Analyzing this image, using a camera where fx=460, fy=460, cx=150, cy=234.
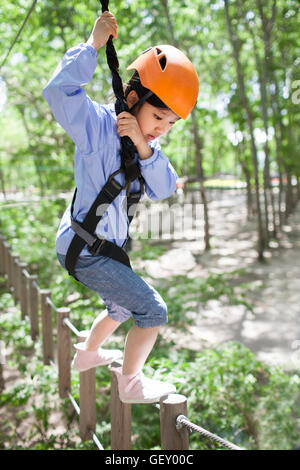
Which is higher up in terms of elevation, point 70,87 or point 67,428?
point 70,87

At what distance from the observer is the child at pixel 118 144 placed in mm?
1572

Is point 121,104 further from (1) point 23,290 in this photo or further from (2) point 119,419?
(1) point 23,290

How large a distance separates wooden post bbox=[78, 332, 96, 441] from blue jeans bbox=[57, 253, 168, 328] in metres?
1.20

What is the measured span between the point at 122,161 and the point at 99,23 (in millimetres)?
495

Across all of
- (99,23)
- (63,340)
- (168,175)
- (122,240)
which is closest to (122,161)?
(168,175)

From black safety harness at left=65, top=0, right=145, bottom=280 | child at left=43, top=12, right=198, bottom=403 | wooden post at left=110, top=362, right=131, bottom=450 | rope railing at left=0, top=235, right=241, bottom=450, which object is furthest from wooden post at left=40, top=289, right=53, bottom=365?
black safety harness at left=65, top=0, right=145, bottom=280

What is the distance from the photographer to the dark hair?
1.65 m

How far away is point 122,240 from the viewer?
1.83 metres

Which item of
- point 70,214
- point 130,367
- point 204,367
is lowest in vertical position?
point 204,367

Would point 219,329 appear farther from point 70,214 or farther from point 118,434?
point 70,214

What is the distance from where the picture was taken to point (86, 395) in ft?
9.35

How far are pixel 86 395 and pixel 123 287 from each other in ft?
4.60

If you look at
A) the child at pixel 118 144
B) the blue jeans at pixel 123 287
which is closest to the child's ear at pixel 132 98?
the child at pixel 118 144

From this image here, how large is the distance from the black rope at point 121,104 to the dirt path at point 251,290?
279cm
